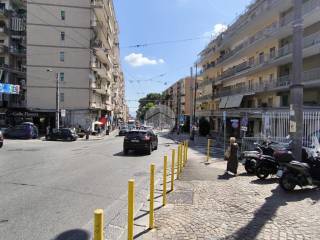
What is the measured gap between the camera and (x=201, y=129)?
55969 mm

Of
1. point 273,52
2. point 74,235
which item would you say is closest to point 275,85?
point 273,52

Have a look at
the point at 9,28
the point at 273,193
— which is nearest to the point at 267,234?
the point at 273,193

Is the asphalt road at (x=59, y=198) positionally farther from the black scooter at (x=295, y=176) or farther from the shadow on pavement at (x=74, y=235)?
the black scooter at (x=295, y=176)

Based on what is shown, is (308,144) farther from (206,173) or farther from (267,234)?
(267,234)

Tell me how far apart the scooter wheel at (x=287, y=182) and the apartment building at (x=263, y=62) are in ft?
39.3

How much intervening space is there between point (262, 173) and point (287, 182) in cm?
222

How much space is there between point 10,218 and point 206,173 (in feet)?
25.8

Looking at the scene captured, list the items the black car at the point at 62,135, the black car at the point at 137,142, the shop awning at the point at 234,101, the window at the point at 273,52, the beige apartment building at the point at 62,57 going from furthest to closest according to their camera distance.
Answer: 1. the beige apartment building at the point at 62,57
2. the shop awning at the point at 234,101
3. the black car at the point at 62,135
4. the window at the point at 273,52
5. the black car at the point at 137,142

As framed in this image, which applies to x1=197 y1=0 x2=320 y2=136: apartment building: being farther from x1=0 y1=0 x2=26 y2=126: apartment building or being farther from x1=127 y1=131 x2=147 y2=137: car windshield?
x1=0 y1=0 x2=26 y2=126: apartment building

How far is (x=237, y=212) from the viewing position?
738 cm

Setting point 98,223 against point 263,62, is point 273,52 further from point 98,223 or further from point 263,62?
point 98,223

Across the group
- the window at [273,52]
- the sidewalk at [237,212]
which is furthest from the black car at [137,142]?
the window at [273,52]

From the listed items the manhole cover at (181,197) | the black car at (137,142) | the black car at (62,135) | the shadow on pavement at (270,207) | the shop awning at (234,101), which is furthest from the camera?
the shop awning at (234,101)

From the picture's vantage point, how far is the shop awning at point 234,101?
43.2 m
